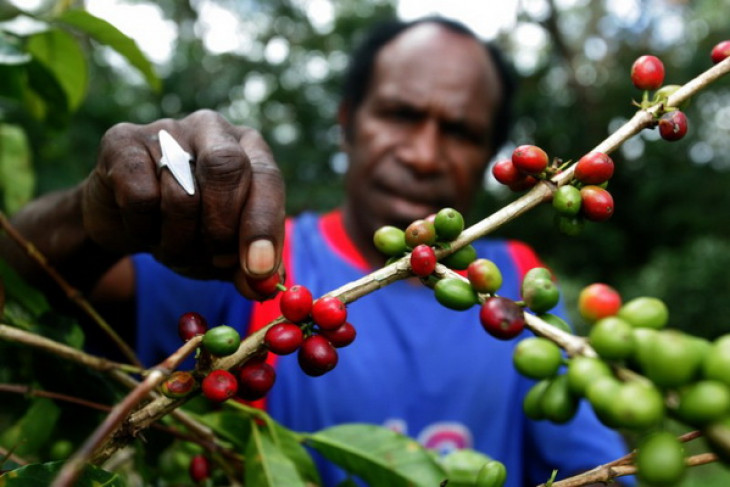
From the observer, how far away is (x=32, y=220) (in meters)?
1.47

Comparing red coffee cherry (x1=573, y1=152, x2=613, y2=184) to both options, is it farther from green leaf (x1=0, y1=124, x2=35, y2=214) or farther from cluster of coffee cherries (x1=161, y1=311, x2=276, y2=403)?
green leaf (x1=0, y1=124, x2=35, y2=214)

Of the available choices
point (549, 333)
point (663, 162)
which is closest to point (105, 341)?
point (549, 333)

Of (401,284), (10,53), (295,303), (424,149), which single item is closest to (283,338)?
(295,303)

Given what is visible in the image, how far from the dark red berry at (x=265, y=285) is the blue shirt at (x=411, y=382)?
1212 mm

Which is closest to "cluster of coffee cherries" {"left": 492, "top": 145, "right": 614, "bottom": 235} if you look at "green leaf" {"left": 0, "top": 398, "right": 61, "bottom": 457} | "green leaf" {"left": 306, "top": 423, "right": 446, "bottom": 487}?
"green leaf" {"left": 306, "top": 423, "right": 446, "bottom": 487}

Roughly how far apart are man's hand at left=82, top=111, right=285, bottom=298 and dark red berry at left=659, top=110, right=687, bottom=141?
19.5 inches

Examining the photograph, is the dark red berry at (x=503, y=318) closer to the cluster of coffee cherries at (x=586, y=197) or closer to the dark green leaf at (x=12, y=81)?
the cluster of coffee cherries at (x=586, y=197)

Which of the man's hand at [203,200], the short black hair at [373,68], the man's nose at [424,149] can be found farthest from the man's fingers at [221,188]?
the short black hair at [373,68]

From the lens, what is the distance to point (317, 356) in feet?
2.28

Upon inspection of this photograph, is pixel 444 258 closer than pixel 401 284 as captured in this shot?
Yes

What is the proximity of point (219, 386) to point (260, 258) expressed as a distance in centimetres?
19

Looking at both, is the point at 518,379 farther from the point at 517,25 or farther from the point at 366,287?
the point at 517,25

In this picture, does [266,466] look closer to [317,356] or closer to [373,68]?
[317,356]

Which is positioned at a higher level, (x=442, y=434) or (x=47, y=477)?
(x=442, y=434)
